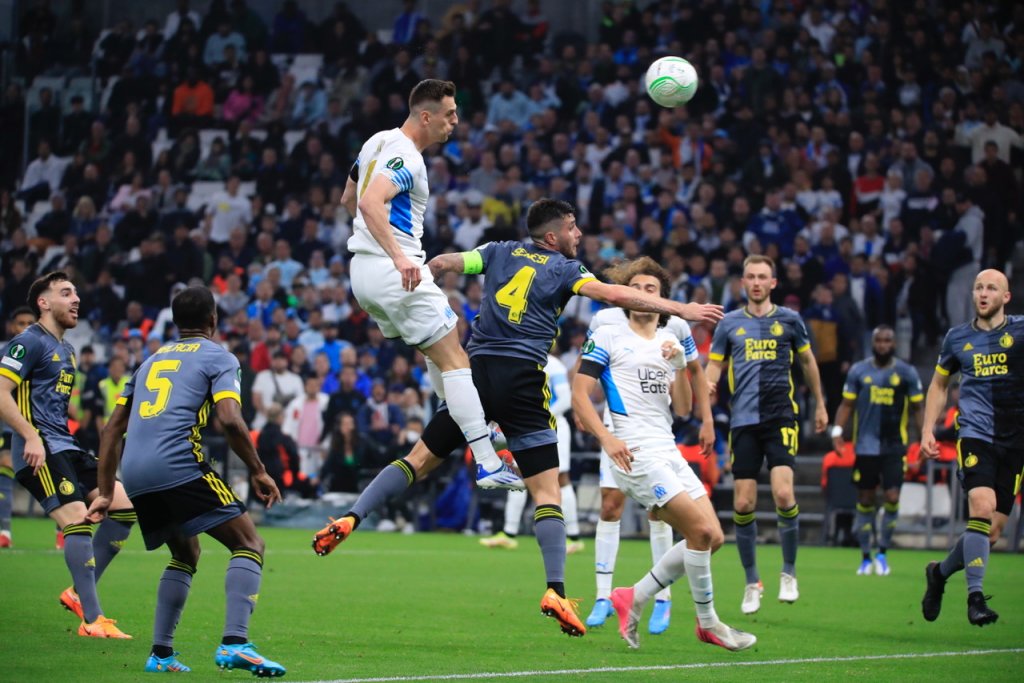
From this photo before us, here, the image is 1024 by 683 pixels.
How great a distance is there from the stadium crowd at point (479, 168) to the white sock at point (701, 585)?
38.8 ft

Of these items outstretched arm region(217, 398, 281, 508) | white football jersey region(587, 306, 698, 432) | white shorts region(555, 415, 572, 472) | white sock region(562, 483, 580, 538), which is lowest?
white sock region(562, 483, 580, 538)

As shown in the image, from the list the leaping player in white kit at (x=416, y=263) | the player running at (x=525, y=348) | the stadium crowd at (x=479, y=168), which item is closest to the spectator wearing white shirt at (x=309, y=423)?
the stadium crowd at (x=479, y=168)

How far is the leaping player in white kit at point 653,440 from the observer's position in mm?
8781

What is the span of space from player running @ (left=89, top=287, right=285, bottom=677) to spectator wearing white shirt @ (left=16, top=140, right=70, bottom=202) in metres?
22.6

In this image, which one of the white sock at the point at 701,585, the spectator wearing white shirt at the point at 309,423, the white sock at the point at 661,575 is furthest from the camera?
the spectator wearing white shirt at the point at 309,423

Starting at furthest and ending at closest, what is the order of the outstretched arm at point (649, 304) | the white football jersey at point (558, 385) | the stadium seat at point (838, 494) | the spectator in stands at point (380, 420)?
the spectator in stands at point (380, 420) < the stadium seat at point (838, 494) < the white football jersey at point (558, 385) < the outstretched arm at point (649, 304)

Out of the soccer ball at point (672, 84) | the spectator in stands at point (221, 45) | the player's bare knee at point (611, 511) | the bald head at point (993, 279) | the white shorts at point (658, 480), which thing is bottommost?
the player's bare knee at point (611, 511)

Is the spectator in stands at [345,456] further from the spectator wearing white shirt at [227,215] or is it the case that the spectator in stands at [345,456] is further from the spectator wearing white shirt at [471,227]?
the spectator wearing white shirt at [227,215]

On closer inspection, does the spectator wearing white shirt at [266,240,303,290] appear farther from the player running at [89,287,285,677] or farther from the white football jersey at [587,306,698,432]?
the player running at [89,287,285,677]

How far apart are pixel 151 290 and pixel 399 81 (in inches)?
248

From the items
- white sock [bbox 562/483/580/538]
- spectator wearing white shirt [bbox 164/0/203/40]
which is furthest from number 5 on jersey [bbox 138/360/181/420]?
spectator wearing white shirt [bbox 164/0/203/40]

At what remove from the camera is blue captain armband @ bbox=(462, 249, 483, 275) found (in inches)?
337

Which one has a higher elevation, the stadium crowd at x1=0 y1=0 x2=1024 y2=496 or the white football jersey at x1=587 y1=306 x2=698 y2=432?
the stadium crowd at x1=0 y1=0 x2=1024 y2=496

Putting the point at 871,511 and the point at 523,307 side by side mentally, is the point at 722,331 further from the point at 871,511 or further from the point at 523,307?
the point at 871,511
